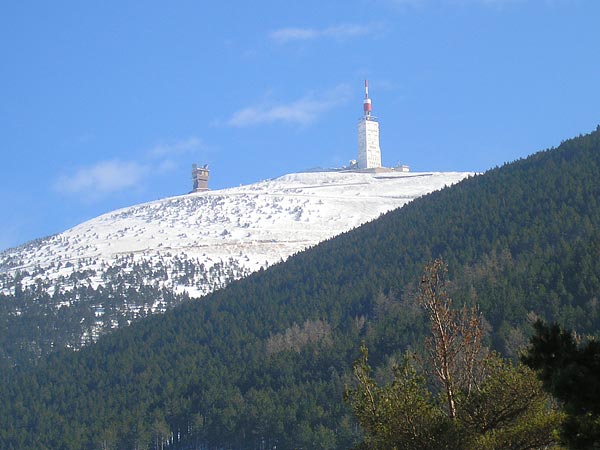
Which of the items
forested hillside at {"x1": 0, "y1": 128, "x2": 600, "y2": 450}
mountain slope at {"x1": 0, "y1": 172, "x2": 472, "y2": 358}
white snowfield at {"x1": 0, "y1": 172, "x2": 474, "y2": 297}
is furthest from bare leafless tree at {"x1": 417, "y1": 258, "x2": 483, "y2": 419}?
white snowfield at {"x1": 0, "y1": 172, "x2": 474, "y2": 297}

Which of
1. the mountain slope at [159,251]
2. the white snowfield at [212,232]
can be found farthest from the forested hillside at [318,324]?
the white snowfield at [212,232]

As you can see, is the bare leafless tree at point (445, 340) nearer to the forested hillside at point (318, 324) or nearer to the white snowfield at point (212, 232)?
the forested hillside at point (318, 324)

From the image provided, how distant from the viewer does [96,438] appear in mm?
77250

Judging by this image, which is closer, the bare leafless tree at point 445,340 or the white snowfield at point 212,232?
the bare leafless tree at point 445,340

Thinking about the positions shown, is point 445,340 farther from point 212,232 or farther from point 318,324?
point 212,232

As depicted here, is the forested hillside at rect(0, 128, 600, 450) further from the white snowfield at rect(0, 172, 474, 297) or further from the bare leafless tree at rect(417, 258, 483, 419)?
the bare leafless tree at rect(417, 258, 483, 419)

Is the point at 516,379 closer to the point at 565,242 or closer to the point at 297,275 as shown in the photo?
the point at 565,242

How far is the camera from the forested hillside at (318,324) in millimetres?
73625

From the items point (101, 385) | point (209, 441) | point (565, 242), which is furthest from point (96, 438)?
point (565, 242)

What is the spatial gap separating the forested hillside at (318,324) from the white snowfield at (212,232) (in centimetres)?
2541

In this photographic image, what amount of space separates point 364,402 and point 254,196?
16470 cm

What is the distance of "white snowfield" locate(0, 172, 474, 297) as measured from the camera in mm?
144000

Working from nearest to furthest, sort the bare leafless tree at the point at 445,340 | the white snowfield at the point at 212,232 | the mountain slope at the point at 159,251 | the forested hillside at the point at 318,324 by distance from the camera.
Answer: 1. the bare leafless tree at the point at 445,340
2. the forested hillside at the point at 318,324
3. the mountain slope at the point at 159,251
4. the white snowfield at the point at 212,232

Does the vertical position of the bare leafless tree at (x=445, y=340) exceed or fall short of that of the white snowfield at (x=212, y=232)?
it falls short
